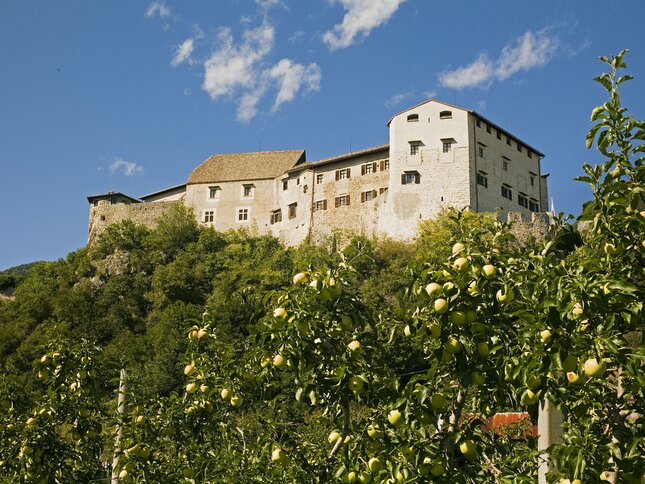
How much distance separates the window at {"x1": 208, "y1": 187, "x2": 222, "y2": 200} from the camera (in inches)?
2527

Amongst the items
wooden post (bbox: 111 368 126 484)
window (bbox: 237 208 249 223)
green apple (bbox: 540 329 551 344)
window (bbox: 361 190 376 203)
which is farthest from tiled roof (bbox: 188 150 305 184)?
green apple (bbox: 540 329 551 344)

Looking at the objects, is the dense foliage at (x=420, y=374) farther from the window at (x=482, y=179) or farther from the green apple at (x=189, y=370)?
the window at (x=482, y=179)

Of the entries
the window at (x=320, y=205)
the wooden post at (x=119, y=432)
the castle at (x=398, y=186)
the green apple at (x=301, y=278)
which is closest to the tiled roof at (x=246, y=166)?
the castle at (x=398, y=186)

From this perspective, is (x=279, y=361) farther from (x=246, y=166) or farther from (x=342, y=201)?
(x=246, y=166)

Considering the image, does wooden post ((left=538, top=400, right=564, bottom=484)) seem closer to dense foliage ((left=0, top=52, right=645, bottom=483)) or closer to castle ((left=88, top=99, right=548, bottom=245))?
dense foliage ((left=0, top=52, right=645, bottom=483))

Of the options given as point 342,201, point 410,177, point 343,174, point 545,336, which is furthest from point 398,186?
point 545,336

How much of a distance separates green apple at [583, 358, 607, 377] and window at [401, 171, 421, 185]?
49326mm

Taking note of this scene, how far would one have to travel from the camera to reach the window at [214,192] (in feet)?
211

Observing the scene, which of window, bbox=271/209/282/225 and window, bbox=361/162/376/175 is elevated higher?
window, bbox=361/162/376/175

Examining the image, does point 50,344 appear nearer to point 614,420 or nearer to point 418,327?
point 418,327

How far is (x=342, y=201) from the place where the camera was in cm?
Answer: 5647

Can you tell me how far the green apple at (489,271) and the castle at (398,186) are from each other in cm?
4509

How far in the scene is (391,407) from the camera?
16.5 feet

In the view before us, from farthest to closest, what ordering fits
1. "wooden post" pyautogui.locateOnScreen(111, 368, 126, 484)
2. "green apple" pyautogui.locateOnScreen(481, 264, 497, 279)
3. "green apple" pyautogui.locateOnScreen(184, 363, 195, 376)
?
"wooden post" pyautogui.locateOnScreen(111, 368, 126, 484) < "green apple" pyautogui.locateOnScreen(184, 363, 195, 376) < "green apple" pyautogui.locateOnScreen(481, 264, 497, 279)
